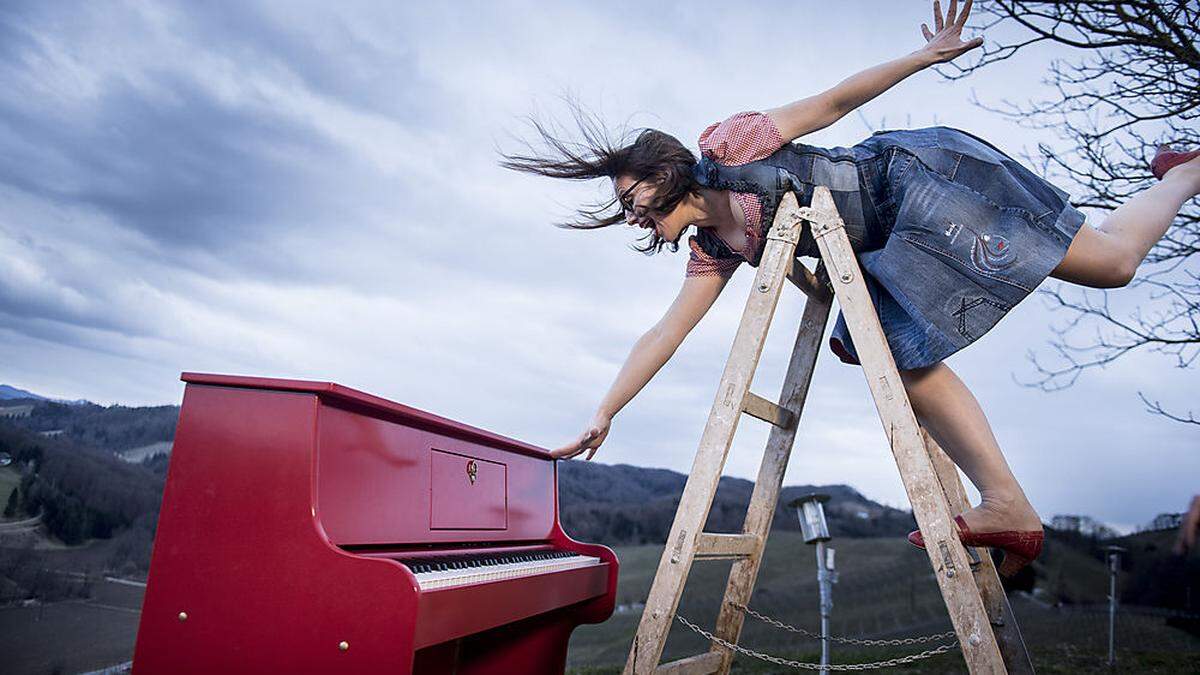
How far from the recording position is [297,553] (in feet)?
4.19

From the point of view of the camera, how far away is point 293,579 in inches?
49.8

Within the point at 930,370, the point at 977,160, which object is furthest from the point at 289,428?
the point at 977,160

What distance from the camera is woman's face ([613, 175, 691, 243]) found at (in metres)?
2.14

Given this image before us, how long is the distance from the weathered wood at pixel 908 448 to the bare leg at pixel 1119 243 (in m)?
0.47

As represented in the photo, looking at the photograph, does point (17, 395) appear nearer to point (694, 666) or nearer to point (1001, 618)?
point (694, 666)

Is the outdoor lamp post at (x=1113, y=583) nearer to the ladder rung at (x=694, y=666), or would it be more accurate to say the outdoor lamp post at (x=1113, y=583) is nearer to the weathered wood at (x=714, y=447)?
the ladder rung at (x=694, y=666)

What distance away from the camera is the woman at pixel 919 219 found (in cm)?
185

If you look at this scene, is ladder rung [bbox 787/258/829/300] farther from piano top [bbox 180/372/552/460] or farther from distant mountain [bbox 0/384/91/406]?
distant mountain [bbox 0/384/91/406]

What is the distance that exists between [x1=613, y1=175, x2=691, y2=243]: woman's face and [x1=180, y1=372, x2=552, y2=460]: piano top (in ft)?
2.49

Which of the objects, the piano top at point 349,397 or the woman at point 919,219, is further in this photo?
the woman at point 919,219

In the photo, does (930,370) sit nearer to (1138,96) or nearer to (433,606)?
(433,606)

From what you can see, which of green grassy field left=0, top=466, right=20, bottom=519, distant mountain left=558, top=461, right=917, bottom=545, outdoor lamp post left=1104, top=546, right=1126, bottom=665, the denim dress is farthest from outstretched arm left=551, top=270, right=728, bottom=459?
outdoor lamp post left=1104, top=546, right=1126, bottom=665

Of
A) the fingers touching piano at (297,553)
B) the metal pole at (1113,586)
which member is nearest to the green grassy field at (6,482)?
the fingers touching piano at (297,553)

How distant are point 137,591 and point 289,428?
1.95 m
